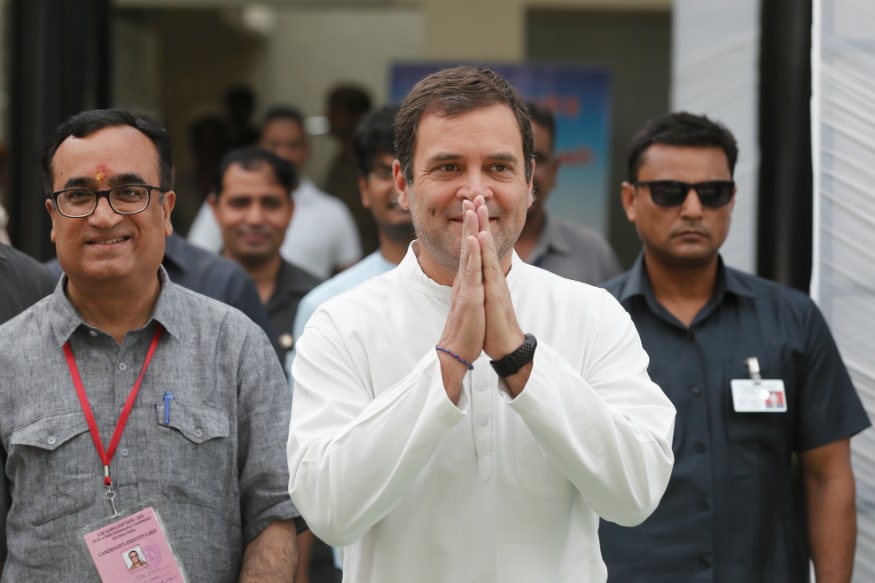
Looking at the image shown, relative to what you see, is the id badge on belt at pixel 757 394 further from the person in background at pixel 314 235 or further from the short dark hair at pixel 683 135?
the person in background at pixel 314 235

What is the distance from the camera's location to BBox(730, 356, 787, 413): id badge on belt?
3629 millimetres

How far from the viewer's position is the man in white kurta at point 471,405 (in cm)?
246

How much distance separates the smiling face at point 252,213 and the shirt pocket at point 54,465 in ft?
7.36

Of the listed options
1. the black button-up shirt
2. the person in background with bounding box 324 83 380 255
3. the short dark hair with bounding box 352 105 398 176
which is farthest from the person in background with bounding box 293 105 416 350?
the person in background with bounding box 324 83 380 255

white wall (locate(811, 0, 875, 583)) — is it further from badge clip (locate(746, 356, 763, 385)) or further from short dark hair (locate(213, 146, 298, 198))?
short dark hair (locate(213, 146, 298, 198))

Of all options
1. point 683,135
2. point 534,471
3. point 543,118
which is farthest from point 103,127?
point 543,118

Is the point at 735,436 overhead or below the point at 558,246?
below

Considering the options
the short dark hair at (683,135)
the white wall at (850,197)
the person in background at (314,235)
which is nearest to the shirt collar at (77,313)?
the short dark hair at (683,135)

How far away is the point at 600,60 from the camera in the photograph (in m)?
9.15

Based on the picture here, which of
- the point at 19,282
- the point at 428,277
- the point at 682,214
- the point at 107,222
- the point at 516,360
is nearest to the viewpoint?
the point at 516,360

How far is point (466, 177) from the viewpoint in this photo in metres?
2.64

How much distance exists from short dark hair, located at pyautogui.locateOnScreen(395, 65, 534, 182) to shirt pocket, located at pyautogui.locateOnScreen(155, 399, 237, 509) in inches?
29.2

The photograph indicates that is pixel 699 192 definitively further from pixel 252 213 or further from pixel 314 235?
pixel 314 235

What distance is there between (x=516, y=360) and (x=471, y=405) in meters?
0.23
